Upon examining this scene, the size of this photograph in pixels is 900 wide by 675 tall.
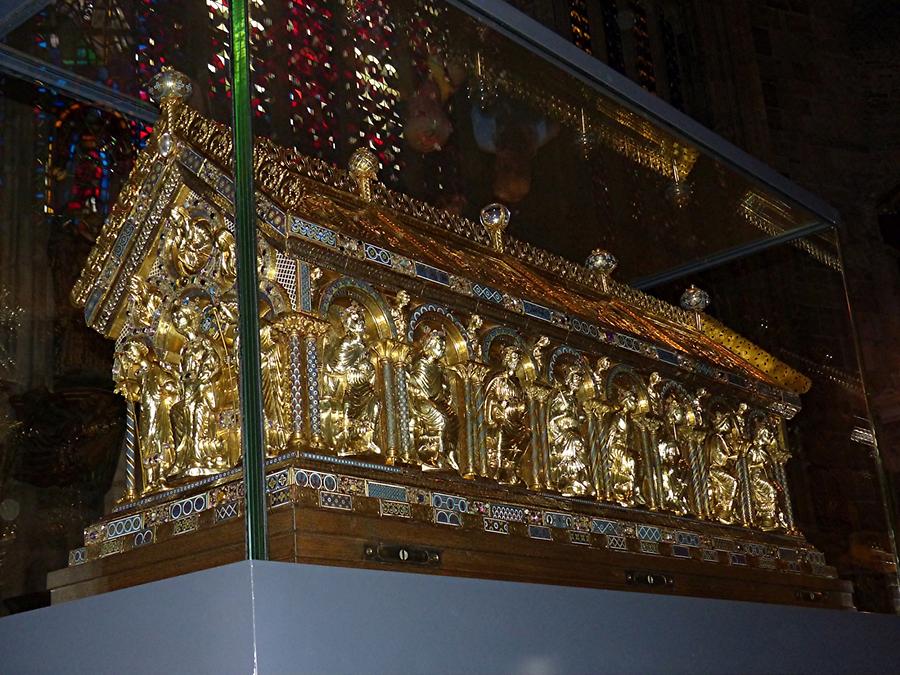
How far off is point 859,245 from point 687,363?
687cm

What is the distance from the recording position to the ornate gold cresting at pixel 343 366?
10.3 feet

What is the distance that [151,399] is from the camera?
3.47 meters

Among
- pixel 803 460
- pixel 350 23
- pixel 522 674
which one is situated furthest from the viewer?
pixel 803 460

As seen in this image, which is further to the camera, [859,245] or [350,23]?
[859,245]

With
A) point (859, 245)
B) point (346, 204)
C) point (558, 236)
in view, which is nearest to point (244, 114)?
point (346, 204)

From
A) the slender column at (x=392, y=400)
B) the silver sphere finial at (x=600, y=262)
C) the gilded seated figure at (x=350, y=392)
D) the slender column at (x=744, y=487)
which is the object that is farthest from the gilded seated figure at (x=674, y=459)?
the gilded seated figure at (x=350, y=392)

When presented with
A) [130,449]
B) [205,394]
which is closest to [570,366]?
[205,394]

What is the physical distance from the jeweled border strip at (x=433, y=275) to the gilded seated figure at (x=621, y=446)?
0.23 meters

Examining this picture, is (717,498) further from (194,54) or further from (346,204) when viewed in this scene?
(194,54)

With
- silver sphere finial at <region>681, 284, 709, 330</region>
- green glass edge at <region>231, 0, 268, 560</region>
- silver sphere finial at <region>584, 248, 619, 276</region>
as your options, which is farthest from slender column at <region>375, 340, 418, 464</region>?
silver sphere finial at <region>681, 284, 709, 330</region>

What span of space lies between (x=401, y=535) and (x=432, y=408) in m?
0.53

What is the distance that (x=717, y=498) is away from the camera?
15.7 ft

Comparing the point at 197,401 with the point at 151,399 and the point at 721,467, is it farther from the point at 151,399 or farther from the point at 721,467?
the point at 721,467

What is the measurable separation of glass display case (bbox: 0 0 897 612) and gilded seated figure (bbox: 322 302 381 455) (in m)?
0.02
